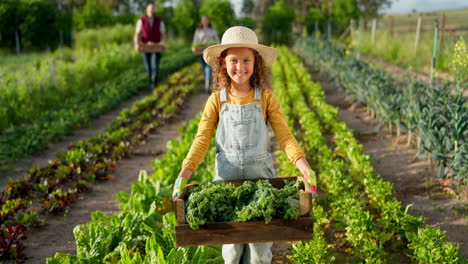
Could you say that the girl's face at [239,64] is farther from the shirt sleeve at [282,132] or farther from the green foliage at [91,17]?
the green foliage at [91,17]

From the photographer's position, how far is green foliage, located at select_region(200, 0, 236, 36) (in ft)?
72.4

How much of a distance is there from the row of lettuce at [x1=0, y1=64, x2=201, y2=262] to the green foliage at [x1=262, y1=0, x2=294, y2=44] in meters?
20.7

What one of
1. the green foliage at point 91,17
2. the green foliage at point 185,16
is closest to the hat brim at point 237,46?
the green foliage at point 91,17

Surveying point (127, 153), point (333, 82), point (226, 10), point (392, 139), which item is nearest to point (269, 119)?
point (127, 153)

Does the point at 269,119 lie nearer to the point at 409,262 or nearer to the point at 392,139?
the point at 409,262

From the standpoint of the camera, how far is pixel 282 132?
260cm

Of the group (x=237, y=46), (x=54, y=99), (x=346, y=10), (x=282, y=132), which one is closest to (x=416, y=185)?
(x=282, y=132)

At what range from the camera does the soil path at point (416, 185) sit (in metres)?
4.07

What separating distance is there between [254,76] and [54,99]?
7.52 m

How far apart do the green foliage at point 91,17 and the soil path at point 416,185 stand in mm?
17898

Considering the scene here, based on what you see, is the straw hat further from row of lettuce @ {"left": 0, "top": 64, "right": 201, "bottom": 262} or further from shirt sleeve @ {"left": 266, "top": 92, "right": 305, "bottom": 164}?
row of lettuce @ {"left": 0, "top": 64, "right": 201, "bottom": 262}

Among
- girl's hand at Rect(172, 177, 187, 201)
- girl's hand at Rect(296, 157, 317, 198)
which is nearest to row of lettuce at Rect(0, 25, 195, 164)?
girl's hand at Rect(172, 177, 187, 201)

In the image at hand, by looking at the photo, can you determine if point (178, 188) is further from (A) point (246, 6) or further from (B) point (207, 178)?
(A) point (246, 6)

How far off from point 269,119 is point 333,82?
9630mm
